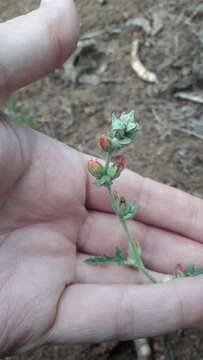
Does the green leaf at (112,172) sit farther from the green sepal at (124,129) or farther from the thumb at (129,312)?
the thumb at (129,312)

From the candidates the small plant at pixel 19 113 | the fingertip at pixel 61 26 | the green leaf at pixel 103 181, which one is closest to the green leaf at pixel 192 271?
the green leaf at pixel 103 181

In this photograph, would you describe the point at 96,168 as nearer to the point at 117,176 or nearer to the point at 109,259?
the point at 117,176

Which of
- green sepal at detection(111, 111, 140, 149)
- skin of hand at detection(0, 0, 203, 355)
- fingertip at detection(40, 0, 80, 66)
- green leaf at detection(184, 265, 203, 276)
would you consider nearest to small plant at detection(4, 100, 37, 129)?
skin of hand at detection(0, 0, 203, 355)

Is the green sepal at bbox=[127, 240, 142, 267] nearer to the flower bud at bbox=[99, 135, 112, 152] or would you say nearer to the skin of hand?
the skin of hand

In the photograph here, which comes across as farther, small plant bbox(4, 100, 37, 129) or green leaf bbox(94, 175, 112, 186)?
small plant bbox(4, 100, 37, 129)

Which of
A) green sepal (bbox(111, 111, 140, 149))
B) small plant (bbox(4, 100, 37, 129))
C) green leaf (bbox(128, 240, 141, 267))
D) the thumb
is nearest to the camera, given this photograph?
green sepal (bbox(111, 111, 140, 149))

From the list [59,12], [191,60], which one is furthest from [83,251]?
[191,60]

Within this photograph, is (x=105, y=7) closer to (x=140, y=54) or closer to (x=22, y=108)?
(x=140, y=54)

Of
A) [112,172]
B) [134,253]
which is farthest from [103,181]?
[134,253]
